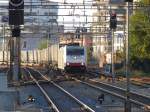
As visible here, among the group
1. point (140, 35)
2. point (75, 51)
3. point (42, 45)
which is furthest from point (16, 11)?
point (42, 45)

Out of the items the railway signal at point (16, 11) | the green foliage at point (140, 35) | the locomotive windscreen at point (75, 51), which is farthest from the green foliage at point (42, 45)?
the railway signal at point (16, 11)

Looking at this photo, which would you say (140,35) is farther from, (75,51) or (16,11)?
(16,11)

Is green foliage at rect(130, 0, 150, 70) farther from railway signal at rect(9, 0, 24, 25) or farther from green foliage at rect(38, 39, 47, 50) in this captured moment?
green foliage at rect(38, 39, 47, 50)

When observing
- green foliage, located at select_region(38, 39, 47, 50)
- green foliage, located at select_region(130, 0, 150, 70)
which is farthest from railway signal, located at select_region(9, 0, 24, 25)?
green foliage, located at select_region(38, 39, 47, 50)

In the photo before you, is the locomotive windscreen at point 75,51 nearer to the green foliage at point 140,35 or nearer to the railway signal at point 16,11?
the green foliage at point 140,35

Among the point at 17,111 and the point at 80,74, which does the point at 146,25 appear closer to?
the point at 80,74

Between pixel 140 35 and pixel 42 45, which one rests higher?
pixel 140 35

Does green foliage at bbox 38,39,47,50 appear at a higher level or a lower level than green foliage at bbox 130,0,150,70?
A: lower

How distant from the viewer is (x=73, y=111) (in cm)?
2183

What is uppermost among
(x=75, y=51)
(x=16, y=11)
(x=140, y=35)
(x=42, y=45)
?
(x=16, y=11)

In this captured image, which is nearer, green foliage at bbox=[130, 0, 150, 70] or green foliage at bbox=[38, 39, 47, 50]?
green foliage at bbox=[130, 0, 150, 70]

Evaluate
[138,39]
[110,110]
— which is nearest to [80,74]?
[138,39]

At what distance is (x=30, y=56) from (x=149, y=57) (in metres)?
77.9

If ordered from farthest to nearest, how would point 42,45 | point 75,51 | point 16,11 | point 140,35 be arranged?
point 42,45 → point 140,35 → point 75,51 → point 16,11
